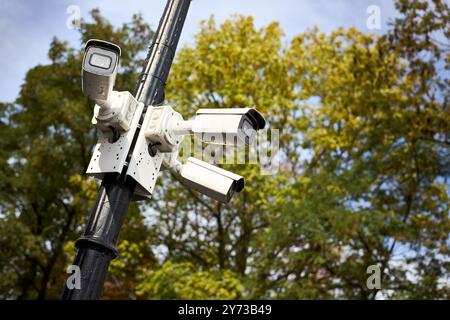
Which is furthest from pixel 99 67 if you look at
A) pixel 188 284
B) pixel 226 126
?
pixel 188 284

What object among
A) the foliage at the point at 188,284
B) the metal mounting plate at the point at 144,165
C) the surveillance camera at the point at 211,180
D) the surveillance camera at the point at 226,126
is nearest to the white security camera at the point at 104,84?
the metal mounting plate at the point at 144,165

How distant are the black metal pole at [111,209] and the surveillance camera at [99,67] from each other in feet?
1.29

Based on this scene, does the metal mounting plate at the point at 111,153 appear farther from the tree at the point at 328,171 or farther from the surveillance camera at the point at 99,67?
the tree at the point at 328,171

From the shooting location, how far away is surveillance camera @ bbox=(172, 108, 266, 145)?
2.80 metres

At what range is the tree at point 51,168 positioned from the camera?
15.0 m

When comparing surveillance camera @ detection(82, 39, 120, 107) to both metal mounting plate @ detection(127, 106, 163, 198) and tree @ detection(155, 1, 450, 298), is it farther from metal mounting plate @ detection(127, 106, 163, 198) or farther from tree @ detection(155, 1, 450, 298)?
tree @ detection(155, 1, 450, 298)

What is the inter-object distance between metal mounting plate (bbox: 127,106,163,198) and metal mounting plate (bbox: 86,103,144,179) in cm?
5

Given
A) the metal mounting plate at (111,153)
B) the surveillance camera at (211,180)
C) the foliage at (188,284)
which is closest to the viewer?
the metal mounting plate at (111,153)

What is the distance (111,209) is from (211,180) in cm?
64

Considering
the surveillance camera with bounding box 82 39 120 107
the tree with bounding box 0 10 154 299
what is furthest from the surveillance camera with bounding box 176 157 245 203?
the tree with bounding box 0 10 154 299

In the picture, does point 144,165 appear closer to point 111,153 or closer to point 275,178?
point 111,153

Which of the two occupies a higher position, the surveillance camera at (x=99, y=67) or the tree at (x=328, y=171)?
the tree at (x=328, y=171)

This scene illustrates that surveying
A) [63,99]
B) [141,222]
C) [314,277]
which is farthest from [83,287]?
[63,99]

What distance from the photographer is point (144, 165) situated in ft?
9.52
